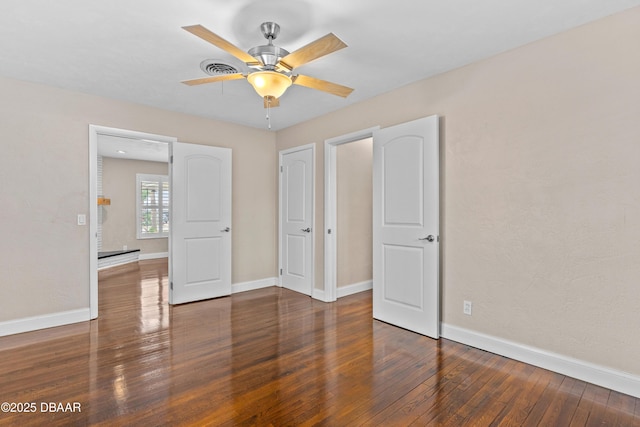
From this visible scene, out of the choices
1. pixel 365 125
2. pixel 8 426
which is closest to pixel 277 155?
pixel 365 125

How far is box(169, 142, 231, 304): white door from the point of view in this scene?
13.6 feet

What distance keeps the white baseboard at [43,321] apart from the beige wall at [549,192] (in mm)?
3802

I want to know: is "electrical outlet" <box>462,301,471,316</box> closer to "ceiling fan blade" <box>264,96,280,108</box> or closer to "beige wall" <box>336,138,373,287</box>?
"beige wall" <box>336,138,373,287</box>

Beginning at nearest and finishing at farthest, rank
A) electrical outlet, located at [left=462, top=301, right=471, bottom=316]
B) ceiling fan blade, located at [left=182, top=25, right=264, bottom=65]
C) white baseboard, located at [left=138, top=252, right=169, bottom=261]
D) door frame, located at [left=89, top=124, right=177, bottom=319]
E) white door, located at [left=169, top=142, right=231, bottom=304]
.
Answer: ceiling fan blade, located at [left=182, top=25, right=264, bottom=65], electrical outlet, located at [left=462, top=301, right=471, bottom=316], door frame, located at [left=89, top=124, right=177, bottom=319], white door, located at [left=169, top=142, right=231, bottom=304], white baseboard, located at [left=138, top=252, right=169, bottom=261]

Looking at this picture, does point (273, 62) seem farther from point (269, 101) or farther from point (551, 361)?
point (551, 361)

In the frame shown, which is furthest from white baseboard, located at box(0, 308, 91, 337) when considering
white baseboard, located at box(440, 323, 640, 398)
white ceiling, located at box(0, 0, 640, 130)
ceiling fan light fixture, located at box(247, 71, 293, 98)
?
white baseboard, located at box(440, 323, 640, 398)

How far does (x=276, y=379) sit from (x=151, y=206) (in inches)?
289

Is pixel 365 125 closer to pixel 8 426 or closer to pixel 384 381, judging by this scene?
pixel 384 381

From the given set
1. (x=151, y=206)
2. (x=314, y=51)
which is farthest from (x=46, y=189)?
(x=151, y=206)

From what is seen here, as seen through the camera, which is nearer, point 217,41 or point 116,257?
point 217,41

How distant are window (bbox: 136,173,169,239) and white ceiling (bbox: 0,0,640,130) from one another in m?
5.15

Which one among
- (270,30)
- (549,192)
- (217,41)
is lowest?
(549,192)

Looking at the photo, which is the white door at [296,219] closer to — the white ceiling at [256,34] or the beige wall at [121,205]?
the white ceiling at [256,34]

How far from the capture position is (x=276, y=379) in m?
2.28
